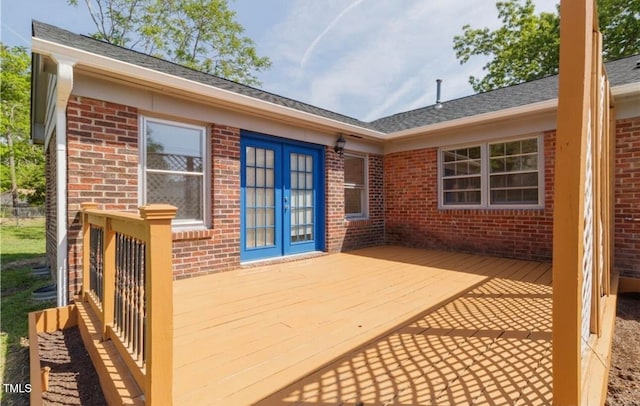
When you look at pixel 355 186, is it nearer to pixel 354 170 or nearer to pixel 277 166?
pixel 354 170

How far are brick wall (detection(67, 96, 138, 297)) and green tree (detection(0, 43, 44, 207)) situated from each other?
12720 mm

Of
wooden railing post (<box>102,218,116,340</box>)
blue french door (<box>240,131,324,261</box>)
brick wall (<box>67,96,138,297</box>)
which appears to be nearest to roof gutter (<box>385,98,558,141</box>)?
blue french door (<box>240,131,324,261</box>)

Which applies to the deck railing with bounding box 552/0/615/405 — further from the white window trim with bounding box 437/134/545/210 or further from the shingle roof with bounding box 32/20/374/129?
the white window trim with bounding box 437/134/545/210

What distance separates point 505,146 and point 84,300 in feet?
22.9

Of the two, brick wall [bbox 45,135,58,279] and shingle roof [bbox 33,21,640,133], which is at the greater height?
shingle roof [bbox 33,21,640,133]

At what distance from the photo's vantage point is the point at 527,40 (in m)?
15.1

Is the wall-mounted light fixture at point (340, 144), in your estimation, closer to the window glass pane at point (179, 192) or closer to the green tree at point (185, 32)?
the window glass pane at point (179, 192)

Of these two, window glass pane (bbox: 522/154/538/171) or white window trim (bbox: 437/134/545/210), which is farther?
window glass pane (bbox: 522/154/538/171)

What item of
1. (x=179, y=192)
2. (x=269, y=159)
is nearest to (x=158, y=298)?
(x=179, y=192)

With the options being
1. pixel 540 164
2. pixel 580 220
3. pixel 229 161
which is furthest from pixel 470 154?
pixel 580 220

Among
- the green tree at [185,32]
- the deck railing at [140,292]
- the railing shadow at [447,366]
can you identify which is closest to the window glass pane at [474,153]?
the railing shadow at [447,366]

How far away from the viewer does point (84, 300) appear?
313cm

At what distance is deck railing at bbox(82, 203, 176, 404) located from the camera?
55.5 inches

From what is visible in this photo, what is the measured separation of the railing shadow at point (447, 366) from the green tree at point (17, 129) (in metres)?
16.3
